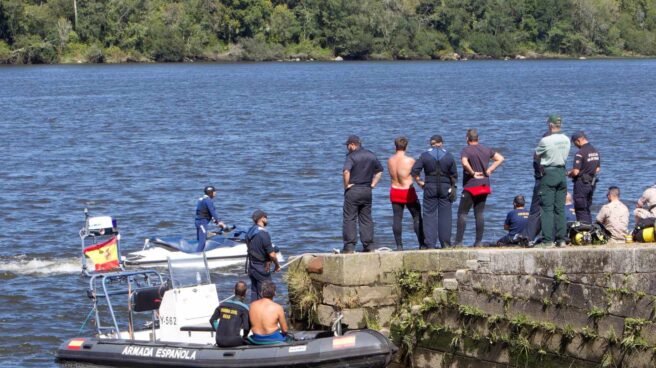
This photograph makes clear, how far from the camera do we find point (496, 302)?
48.9 ft

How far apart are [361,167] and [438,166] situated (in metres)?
1.10

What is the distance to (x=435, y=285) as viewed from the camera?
632 inches

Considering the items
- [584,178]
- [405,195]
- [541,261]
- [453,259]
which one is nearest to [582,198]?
[584,178]

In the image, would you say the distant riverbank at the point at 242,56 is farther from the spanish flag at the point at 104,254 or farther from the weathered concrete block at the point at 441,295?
the weathered concrete block at the point at 441,295

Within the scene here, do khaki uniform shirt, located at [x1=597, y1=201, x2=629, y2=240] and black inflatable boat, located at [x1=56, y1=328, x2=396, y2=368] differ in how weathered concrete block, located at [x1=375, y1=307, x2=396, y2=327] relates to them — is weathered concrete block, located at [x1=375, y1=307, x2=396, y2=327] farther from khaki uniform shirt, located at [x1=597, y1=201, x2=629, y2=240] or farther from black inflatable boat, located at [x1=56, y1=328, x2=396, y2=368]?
khaki uniform shirt, located at [x1=597, y1=201, x2=629, y2=240]

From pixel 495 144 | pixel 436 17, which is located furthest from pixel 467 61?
pixel 495 144

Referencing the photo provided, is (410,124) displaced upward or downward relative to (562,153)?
downward

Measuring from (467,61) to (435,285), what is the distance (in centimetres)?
15978

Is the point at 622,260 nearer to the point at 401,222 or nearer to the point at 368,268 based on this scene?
the point at 368,268

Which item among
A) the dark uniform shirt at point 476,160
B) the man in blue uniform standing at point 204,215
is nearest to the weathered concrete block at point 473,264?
the dark uniform shirt at point 476,160

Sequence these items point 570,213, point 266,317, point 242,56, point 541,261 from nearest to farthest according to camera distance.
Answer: point 541,261 → point 266,317 → point 570,213 → point 242,56

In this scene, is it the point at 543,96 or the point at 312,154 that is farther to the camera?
the point at 543,96

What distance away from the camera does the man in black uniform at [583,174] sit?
1766 centimetres

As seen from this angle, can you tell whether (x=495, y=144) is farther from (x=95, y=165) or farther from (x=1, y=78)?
(x=1, y=78)
